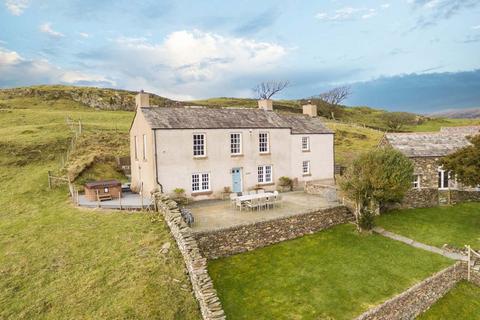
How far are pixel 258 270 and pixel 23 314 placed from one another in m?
10.3

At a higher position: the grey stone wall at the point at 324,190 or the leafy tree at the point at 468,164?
the leafy tree at the point at 468,164

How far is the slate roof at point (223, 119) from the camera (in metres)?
26.3

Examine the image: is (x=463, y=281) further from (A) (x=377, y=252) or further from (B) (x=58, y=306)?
(B) (x=58, y=306)

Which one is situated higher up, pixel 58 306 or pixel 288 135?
pixel 288 135

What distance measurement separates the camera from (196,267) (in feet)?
48.1

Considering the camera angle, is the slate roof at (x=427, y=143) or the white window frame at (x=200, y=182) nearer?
the white window frame at (x=200, y=182)

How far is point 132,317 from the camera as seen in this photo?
12.7 metres

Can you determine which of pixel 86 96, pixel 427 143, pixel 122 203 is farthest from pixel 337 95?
pixel 122 203

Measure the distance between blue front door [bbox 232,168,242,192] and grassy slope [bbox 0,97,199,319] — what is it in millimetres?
9679

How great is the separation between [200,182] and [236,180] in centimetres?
337

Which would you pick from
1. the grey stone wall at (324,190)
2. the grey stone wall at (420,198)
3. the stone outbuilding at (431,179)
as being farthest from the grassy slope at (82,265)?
the stone outbuilding at (431,179)

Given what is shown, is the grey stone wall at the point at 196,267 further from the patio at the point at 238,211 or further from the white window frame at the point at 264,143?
the white window frame at the point at 264,143

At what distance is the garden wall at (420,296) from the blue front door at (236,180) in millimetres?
15651

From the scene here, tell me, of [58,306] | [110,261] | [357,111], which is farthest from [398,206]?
[357,111]
